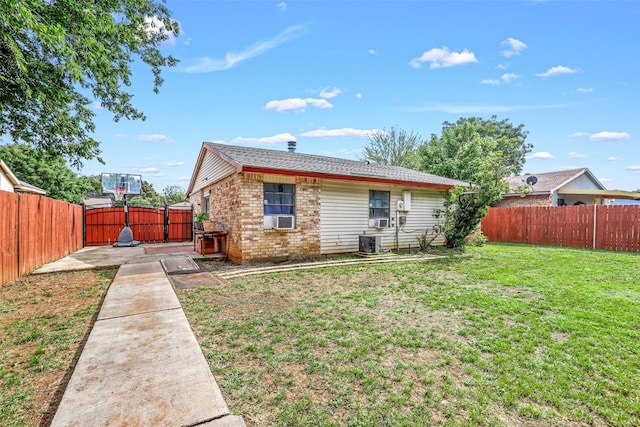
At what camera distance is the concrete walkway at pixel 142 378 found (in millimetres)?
1784

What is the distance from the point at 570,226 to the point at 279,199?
1229cm

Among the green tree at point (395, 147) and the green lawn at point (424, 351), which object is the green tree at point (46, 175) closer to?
the green tree at point (395, 147)

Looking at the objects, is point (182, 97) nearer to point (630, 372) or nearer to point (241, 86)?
point (241, 86)

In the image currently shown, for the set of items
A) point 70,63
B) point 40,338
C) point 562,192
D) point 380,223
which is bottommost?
point 40,338

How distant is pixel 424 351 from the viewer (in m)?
2.90

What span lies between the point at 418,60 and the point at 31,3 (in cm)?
1165

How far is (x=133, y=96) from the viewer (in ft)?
26.3

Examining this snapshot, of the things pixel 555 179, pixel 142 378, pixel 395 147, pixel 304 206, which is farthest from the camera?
pixel 395 147

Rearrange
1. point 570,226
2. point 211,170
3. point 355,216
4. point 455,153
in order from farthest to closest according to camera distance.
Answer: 1. point 455,153
2. point 570,226
3. point 211,170
4. point 355,216

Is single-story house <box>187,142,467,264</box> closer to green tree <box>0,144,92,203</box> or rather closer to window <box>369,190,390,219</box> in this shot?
window <box>369,190,390,219</box>

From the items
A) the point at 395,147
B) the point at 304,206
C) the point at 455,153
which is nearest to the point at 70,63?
the point at 304,206

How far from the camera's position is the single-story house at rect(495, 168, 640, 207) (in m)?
16.4

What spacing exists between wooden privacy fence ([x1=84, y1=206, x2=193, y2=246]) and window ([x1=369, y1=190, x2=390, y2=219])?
984cm

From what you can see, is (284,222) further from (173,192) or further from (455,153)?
(173,192)
